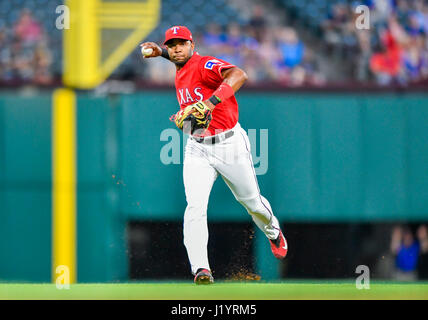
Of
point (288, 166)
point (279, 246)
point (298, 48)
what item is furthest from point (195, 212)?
point (298, 48)

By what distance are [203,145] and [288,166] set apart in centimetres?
291

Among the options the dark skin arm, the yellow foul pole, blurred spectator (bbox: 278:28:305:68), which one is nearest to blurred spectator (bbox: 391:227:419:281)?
blurred spectator (bbox: 278:28:305:68)

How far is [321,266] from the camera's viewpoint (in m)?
7.80

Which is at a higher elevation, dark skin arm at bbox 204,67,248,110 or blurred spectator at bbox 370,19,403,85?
blurred spectator at bbox 370,19,403,85

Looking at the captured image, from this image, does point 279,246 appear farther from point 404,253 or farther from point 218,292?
point 404,253

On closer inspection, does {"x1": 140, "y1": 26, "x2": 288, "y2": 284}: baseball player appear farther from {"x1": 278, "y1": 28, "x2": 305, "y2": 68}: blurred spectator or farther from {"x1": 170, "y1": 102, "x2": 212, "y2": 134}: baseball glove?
{"x1": 278, "y1": 28, "x2": 305, "y2": 68}: blurred spectator

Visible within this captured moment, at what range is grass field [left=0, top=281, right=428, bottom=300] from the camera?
4504mm

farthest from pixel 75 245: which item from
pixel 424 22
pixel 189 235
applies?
pixel 424 22

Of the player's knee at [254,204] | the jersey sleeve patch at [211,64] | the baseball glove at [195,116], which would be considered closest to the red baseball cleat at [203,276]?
the player's knee at [254,204]

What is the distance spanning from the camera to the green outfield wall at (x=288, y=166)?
7.65 meters

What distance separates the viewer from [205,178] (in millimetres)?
4859

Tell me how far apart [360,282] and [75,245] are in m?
3.48

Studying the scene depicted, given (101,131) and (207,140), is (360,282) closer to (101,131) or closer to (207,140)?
(207,140)

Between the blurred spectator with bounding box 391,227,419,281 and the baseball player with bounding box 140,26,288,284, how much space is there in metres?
3.19
